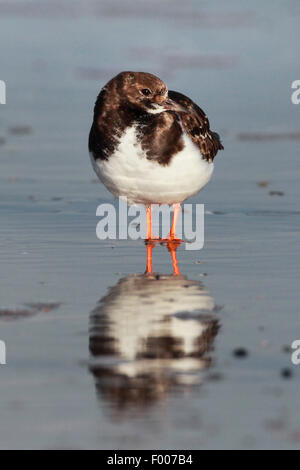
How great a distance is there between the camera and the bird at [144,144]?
9.91m

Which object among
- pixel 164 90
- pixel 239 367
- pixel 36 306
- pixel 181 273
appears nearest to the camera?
pixel 239 367

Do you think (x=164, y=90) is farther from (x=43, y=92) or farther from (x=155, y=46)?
(x=155, y=46)

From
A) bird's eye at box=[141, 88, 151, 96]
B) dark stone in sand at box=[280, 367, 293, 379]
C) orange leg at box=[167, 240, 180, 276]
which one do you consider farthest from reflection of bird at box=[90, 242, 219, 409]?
bird's eye at box=[141, 88, 151, 96]

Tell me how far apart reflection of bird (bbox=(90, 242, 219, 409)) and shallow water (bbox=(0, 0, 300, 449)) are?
14 millimetres

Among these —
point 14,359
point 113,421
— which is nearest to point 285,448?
point 113,421

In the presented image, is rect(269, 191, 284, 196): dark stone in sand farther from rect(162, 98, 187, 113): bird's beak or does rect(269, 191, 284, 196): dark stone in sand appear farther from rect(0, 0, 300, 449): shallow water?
rect(162, 98, 187, 113): bird's beak

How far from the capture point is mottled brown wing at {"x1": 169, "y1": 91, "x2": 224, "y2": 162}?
1060 centimetres

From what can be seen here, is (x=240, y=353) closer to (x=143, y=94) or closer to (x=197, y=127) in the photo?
(x=143, y=94)

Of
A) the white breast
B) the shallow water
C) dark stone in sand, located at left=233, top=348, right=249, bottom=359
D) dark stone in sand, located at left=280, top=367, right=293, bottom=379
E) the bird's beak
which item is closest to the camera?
the shallow water

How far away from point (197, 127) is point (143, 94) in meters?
0.83

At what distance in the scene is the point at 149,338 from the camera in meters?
7.47

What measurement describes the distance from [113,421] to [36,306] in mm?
2457

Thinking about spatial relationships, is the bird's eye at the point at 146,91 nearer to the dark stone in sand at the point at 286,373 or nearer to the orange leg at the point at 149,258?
the orange leg at the point at 149,258

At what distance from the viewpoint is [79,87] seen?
824 inches
